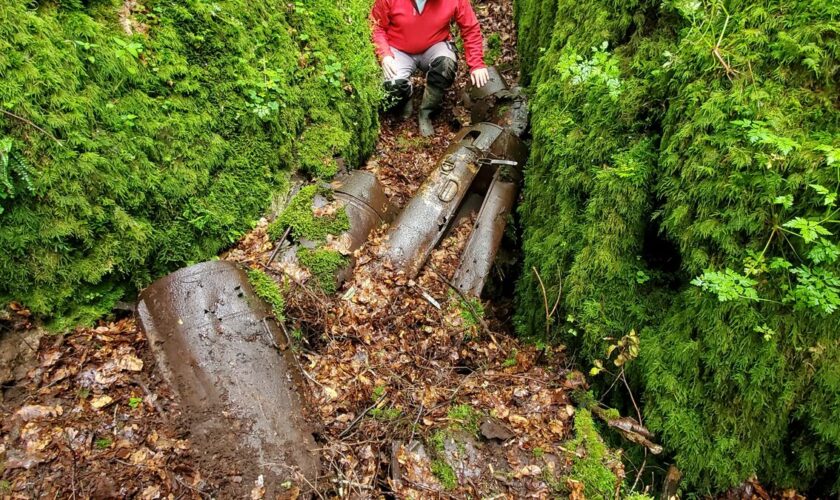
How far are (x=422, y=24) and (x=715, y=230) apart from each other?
15.7 ft

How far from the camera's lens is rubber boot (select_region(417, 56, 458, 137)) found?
6.00 meters

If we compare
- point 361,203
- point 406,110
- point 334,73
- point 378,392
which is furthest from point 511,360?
point 406,110

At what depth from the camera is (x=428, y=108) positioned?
6293 mm

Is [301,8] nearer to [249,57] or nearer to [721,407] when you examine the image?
[249,57]

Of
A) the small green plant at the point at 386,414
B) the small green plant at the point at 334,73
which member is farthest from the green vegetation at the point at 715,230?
the small green plant at the point at 334,73

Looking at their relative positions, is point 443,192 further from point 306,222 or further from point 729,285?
point 729,285

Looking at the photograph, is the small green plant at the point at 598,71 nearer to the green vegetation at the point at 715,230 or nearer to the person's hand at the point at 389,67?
the green vegetation at the point at 715,230

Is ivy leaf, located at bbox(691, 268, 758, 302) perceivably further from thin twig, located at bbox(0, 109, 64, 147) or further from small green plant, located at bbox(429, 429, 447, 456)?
thin twig, located at bbox(0, 109, 64, 147)

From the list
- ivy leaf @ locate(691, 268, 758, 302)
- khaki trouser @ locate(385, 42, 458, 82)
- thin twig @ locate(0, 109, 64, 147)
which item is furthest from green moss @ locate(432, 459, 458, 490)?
khaki trouser @ locate(385, 42, 458, 82)

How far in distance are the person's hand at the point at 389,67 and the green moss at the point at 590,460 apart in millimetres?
4560

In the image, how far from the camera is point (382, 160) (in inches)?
221

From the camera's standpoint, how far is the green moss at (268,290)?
11.1 feet

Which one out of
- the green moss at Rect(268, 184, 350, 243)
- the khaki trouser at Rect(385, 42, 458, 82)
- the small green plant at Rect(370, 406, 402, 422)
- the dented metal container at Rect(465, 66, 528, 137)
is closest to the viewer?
the small green plant at Rect(370, 406, 402, 422)

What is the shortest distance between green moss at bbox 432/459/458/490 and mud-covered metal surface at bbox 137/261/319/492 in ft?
2.49
